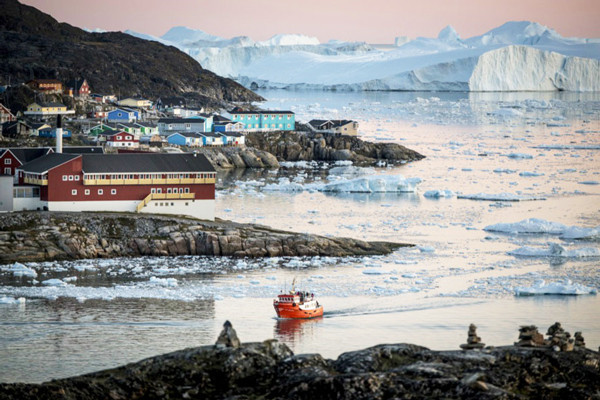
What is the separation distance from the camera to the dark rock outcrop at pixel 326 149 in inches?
2980

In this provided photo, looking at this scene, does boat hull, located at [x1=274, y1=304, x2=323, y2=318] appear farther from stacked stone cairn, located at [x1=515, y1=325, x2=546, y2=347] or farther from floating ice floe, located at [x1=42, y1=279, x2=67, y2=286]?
stacked stone cairn, located at [x1=515, y1=325, x2=546, y2=347]

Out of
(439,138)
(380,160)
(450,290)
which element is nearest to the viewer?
(450,290)

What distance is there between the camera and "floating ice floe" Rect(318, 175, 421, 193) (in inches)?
2258

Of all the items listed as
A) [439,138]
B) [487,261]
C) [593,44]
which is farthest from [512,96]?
[487,261]

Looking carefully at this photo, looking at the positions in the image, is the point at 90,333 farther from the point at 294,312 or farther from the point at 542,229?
the point at 542,229

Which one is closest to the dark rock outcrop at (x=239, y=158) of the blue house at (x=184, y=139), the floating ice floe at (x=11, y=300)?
the blue house at (x=184, y=139)

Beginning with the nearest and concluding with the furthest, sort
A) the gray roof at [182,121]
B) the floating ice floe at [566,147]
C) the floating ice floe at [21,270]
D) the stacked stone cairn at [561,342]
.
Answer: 1. the stacked stone cairn at [561,342]
2. the floating ice floe at [21,270]
3. the gray roof at [182,121]
4. the floating ice floe at [566,147]

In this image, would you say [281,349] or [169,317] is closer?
[281,349]

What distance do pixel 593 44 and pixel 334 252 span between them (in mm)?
140274

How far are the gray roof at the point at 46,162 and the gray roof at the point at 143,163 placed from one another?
781 millimetres

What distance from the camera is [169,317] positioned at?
28.9 metres

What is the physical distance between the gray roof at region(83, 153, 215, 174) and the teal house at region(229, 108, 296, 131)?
127ft

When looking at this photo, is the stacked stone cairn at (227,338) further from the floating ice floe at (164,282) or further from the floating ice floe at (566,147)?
the floating ice floe at (566,147)

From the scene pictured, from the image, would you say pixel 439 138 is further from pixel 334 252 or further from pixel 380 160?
pixel 334 252
